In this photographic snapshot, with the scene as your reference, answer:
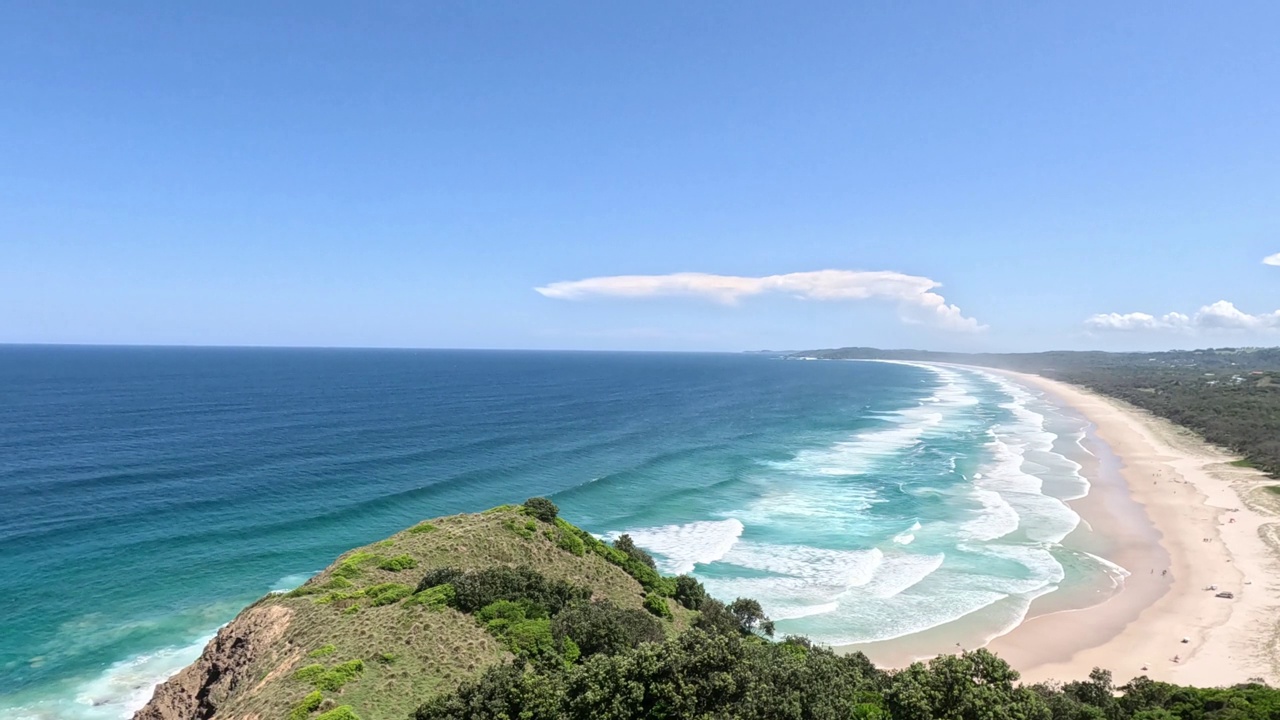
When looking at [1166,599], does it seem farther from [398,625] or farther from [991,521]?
[398,625]

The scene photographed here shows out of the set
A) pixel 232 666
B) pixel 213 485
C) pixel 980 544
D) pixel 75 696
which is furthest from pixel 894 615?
pixel 213 485

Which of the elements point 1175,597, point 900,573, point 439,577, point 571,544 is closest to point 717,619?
point 571,544

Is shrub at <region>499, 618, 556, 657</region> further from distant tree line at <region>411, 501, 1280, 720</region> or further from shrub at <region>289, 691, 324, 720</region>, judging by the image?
shrub at <region>289, 691, 324, 720</region>

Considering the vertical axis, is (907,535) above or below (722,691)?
below

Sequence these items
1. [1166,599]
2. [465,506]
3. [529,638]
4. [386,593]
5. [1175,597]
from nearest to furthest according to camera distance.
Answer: [529,638] < [386,593] < [1166,599] < [1175,597] < [465,506]

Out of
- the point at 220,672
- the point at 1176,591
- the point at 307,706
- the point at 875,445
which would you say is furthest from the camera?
Result: the point at 875,445

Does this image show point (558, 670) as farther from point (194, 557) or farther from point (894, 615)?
point (194, 557)
